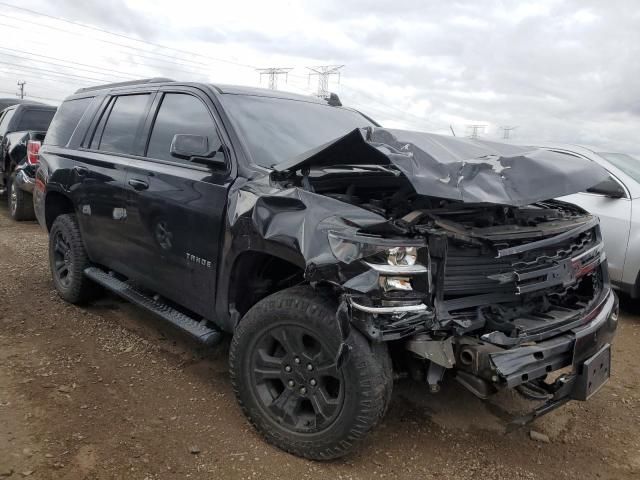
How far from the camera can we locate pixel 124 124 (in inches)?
171

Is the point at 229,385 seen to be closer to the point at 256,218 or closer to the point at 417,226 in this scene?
the point at 256,218

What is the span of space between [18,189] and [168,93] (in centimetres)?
647

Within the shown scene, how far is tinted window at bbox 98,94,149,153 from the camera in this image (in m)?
4.17

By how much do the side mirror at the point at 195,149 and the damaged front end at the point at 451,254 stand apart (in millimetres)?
365

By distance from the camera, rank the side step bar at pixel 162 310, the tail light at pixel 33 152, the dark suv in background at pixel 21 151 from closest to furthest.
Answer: the side step bar at pixel 162 310 < the tail light at pixel 33 152 < the dark suv in background at pixel 21 151

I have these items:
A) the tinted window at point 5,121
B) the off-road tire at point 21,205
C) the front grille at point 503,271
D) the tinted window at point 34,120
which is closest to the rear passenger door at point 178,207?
the front grille at point 503,271

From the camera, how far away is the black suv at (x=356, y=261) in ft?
8.03

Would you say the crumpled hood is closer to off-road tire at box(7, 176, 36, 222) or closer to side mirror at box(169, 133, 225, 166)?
side mirror at box(169, 133, 225, 166)

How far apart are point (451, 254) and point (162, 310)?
2.15 m

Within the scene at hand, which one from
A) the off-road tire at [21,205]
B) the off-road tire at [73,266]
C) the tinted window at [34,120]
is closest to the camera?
the off-road tire at [73,266]

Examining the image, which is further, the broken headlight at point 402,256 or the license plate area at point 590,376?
the license plate area at point 590,376

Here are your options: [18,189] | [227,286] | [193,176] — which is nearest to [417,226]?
[227,286]

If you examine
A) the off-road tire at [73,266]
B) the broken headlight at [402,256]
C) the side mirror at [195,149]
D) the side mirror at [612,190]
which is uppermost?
the side mirror at [195,149]

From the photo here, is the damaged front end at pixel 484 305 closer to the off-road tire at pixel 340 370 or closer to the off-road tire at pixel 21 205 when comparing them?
the off-road tire at pixel 340 370
